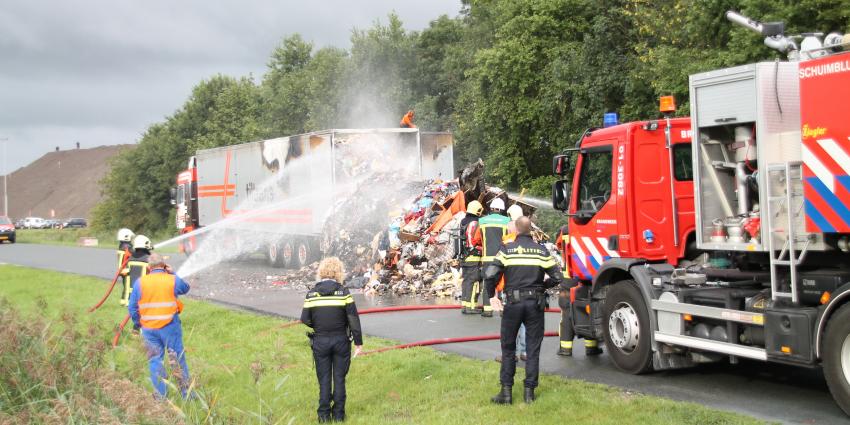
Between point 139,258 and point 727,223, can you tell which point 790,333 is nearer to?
point 727,223

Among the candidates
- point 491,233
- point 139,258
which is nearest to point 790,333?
point 491,233

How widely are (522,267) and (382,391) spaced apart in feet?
6.82

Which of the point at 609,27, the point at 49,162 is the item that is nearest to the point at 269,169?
the point at 609,27

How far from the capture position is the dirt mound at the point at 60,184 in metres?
123

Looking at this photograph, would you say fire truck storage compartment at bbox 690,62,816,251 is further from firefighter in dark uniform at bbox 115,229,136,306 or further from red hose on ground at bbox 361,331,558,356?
firefighter in dark uniform at bbox 115,229,136,306

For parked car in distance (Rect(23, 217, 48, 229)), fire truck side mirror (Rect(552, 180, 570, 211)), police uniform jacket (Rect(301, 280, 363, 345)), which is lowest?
police uniform jacket (Rect(301, 280, 363, 345))

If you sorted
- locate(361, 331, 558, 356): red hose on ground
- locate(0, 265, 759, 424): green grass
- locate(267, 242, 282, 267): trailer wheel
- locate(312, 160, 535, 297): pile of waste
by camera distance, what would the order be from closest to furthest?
locate(0, 265, 759, 424): green grass, locate(361, 331, 558, 356): red hose on ground, locate(312, 160, 535, 297): pile of waste, locate(267, 242, 282, 267): trailer wheel

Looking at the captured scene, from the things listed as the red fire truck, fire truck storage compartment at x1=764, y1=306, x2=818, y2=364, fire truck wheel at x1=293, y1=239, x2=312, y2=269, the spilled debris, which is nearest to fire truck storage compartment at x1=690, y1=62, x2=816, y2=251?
the red fire truck

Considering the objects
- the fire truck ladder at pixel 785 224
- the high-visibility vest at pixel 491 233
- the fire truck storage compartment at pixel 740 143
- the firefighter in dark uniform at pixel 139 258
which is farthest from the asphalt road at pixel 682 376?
the firefighter in dark uniform at pixel 139 258

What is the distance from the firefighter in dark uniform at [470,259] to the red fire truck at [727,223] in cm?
326

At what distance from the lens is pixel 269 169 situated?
24609mm

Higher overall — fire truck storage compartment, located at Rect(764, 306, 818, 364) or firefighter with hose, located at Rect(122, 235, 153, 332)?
firefighter with hose, located at Rect(122, 235, 153, 332)

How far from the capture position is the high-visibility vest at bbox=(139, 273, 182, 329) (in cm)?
883

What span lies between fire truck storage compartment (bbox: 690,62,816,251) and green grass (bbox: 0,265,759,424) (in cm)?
172
